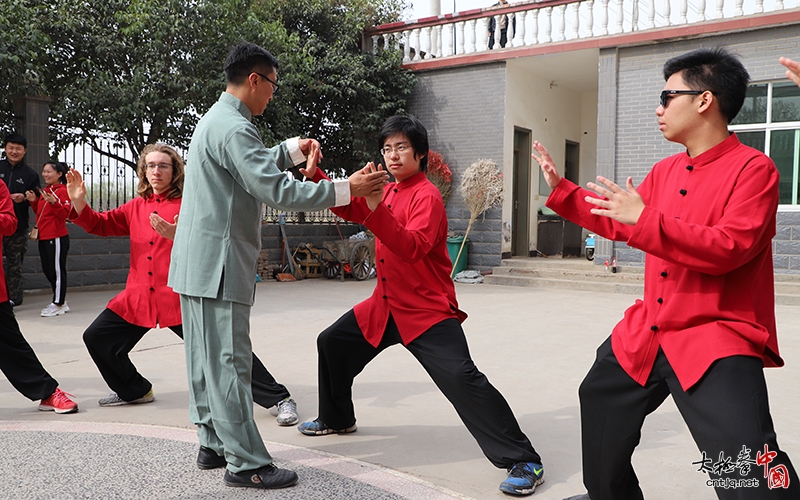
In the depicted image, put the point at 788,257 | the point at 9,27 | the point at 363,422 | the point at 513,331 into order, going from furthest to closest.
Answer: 1. the point at 788,257
2. the point at 9,27
3. the point at 513,331
4. the point at 363,422

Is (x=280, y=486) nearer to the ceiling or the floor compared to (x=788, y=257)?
nearer to the floor

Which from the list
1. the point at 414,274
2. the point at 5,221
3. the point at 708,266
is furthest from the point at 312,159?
the point at 5,221

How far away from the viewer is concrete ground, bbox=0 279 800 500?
3.08 meters

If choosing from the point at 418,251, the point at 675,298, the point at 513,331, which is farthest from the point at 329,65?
the point at 675,298

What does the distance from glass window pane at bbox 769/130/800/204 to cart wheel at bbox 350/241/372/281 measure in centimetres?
697

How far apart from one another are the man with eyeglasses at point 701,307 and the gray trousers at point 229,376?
144 centimetres

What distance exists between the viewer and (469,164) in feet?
45.5

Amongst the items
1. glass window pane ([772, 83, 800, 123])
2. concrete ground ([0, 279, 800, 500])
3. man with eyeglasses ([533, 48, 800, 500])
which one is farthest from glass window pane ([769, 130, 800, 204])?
man with eyeglasses ([533, 48, 800, 500])

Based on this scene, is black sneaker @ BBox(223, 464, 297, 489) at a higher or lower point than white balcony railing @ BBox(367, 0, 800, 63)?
lower

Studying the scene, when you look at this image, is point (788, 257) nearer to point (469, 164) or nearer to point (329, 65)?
point (469, 164)

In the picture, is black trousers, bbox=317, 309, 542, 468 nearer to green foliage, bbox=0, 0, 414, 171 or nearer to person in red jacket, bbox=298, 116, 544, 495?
person in red jacket, bbox=298, 116, 544, 495

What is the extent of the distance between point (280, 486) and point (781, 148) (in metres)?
10.7

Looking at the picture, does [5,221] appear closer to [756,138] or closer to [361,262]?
[361,262]

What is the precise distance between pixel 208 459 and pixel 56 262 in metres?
5.86
